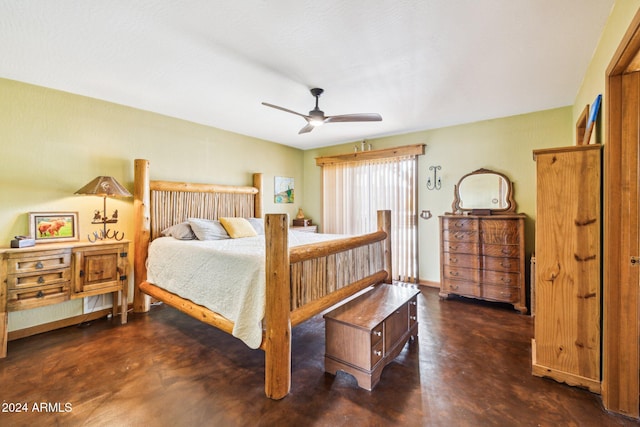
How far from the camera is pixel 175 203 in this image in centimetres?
392

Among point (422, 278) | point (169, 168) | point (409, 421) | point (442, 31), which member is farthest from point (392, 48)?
point (422, 278)

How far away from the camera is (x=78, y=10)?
1836mm

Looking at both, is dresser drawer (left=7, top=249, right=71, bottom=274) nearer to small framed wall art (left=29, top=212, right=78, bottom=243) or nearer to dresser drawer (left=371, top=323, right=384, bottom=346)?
small framed wall art (left=29, top=212, right=78, bottom=243)

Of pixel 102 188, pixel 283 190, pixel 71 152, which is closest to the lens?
pixel 102 188

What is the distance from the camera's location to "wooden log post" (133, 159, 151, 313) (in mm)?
3480

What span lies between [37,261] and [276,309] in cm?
252

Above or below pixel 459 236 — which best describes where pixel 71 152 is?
above

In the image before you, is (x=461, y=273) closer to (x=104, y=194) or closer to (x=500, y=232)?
(x=500, y=232)

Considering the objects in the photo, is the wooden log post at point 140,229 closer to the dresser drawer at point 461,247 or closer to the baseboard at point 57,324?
the baseboard at point 57,324

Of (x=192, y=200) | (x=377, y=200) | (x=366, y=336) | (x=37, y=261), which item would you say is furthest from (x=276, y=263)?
(x=377, y=200)

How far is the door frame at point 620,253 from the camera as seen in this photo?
5.57ft

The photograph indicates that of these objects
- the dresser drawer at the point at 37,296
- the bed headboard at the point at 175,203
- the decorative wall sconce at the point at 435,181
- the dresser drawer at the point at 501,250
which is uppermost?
the decorative wall sconce at the point at 435,181

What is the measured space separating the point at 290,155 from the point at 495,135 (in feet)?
12.2

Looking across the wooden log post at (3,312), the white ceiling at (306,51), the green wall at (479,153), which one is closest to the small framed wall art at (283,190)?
the green wall at (479,153)
